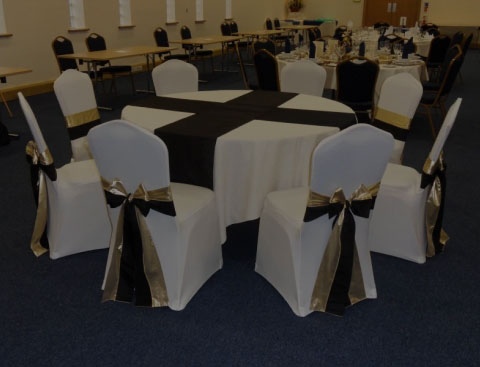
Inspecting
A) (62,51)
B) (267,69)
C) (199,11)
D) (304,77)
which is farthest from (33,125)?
(199,11)

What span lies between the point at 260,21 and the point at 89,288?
13.8 metres

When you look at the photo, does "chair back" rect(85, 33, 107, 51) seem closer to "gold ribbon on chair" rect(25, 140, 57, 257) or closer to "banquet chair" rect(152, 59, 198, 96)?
"banquet chair" rect(152, 59, 198, 96)

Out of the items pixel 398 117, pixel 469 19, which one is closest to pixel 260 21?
pixel 469 19

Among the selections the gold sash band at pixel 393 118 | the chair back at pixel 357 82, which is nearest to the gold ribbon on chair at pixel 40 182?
the gold sash band at pixel 393 118

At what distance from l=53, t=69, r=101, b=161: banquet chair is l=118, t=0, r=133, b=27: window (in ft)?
21.7

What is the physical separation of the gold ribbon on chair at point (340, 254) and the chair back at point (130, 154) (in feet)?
2.34

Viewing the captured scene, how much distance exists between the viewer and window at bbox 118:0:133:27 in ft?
31.8

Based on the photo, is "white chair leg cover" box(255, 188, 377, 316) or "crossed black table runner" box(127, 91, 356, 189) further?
"crossed black table runner" box(127, 91, 356, 189)

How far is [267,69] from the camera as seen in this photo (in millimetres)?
5324

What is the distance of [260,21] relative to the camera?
49.7 ft

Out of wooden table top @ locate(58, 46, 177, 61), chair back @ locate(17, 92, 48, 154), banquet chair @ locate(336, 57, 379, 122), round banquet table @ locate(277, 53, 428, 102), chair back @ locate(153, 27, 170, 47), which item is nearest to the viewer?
chair back @ locate(17, 92, 48, 154)

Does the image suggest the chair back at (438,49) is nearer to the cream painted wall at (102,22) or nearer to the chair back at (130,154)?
the cream painted wall at (102,22)

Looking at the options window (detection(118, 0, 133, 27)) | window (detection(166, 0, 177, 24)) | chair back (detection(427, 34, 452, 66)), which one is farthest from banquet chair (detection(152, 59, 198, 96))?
window (detection(166, 0, 177, 24))

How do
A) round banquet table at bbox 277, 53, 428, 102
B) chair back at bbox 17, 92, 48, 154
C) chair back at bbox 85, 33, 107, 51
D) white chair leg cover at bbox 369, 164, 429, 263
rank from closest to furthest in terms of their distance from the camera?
1. chair back at bbox 17, 92, 48, 154
2. white chair leg cover at bbox 369, 164, 429, 263
3. round banquet table at bbox 277, 53, 428, 102
4. chair back at bbox 85, 33, 107, 51
